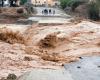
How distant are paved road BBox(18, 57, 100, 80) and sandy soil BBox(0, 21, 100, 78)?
2.67ft

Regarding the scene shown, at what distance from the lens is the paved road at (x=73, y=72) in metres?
12.6

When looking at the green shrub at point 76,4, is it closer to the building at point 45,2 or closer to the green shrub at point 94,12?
the green shrub at point 94,12

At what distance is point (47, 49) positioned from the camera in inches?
955

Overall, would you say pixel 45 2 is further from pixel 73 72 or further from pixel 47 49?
pixel 73 72

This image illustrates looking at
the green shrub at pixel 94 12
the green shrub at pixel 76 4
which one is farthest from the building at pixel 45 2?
the green shrub at pixel 94 12

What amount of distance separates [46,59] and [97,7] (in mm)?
37609

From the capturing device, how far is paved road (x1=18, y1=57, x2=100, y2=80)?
498 inches

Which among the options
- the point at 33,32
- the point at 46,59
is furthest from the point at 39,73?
the point at 33,32

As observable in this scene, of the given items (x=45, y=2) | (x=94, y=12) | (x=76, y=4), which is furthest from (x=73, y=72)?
(x=45, y=2)

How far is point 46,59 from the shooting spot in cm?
1897

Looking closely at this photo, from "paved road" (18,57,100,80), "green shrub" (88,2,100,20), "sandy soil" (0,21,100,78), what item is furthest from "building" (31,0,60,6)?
"paved road" (18,57,100,80)

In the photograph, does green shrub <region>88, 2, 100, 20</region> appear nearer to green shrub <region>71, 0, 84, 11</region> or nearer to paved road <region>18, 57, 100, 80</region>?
green shrub <region>71, 0, 84, 11</region>

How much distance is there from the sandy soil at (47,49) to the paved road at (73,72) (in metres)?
0.81

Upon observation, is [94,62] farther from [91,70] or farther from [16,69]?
[16,69]
